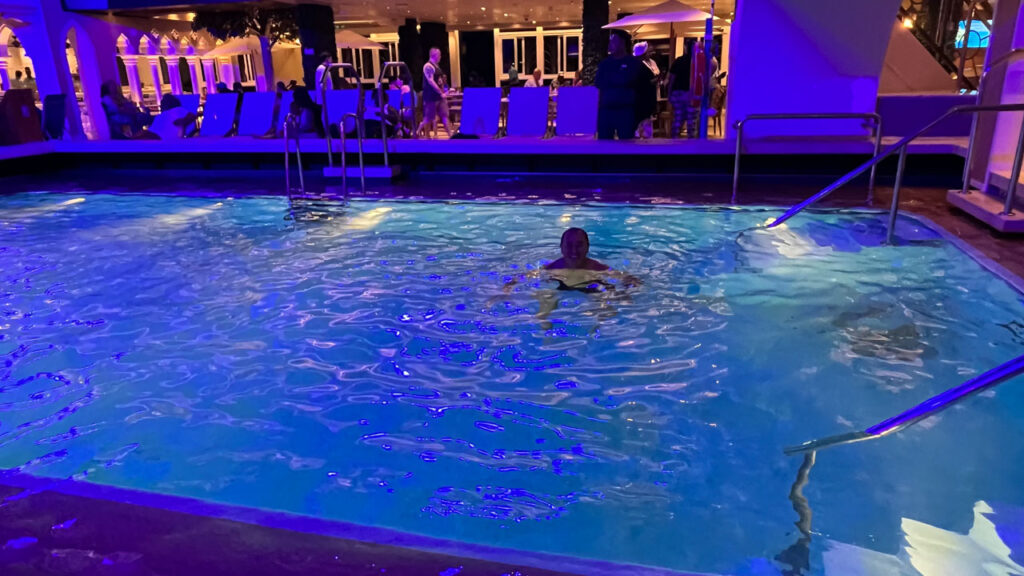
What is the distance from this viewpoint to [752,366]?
386cm

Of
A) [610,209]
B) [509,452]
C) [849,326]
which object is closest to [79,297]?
[509,452]

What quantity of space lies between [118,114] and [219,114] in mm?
1938

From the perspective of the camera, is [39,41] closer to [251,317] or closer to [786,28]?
[251,317]

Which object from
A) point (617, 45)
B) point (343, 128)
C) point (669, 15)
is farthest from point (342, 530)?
point (669, 15)

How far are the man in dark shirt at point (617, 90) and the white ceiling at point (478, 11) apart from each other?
32.1ft

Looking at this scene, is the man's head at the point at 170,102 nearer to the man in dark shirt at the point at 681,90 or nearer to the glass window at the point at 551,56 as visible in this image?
the man in dark shirt at the point at 681,90

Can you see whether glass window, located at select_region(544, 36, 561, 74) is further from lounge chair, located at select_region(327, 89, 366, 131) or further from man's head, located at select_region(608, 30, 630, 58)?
man's head, located at select_region(608, 30, 630, 58)

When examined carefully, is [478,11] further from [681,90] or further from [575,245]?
[575,245]

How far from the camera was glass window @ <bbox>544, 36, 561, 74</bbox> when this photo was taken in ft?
82.6

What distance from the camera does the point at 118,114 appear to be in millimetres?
11891

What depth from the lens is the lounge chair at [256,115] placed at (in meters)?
11.2


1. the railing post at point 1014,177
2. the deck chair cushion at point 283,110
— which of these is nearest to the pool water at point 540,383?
the railing post at point 1014,177

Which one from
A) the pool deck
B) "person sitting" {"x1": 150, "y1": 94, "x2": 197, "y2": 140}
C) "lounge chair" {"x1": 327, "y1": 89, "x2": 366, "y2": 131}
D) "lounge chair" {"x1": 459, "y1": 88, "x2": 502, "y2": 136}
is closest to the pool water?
the pool deck

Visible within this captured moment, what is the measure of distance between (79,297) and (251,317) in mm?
1533
